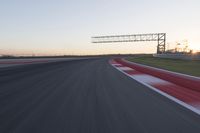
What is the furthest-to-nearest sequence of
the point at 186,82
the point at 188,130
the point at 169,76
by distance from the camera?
the point at 169,76, the point at 186,82, the point at 188,130

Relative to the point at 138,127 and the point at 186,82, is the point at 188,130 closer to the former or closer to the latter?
the point at 138,127

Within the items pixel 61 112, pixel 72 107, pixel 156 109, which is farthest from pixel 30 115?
pixel 156 109

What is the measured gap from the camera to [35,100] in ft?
32.2

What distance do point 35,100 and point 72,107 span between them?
1719 mm

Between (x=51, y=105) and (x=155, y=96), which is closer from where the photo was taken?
(x=51, y=105)

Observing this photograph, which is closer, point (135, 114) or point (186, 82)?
point (135, 114)

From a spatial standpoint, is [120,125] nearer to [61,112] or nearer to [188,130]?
[188,130]

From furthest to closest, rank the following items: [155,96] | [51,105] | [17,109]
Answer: [155,96] → [51,105] → [17,109]

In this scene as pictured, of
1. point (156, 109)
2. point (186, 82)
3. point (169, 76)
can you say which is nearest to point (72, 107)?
point (156, 109)

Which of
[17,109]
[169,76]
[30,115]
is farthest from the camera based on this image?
[169,76]

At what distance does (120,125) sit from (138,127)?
0.36 metres

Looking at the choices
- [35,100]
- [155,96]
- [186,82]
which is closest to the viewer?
[35,100]

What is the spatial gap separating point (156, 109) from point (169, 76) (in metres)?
10.3

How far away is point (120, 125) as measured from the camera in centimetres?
649
